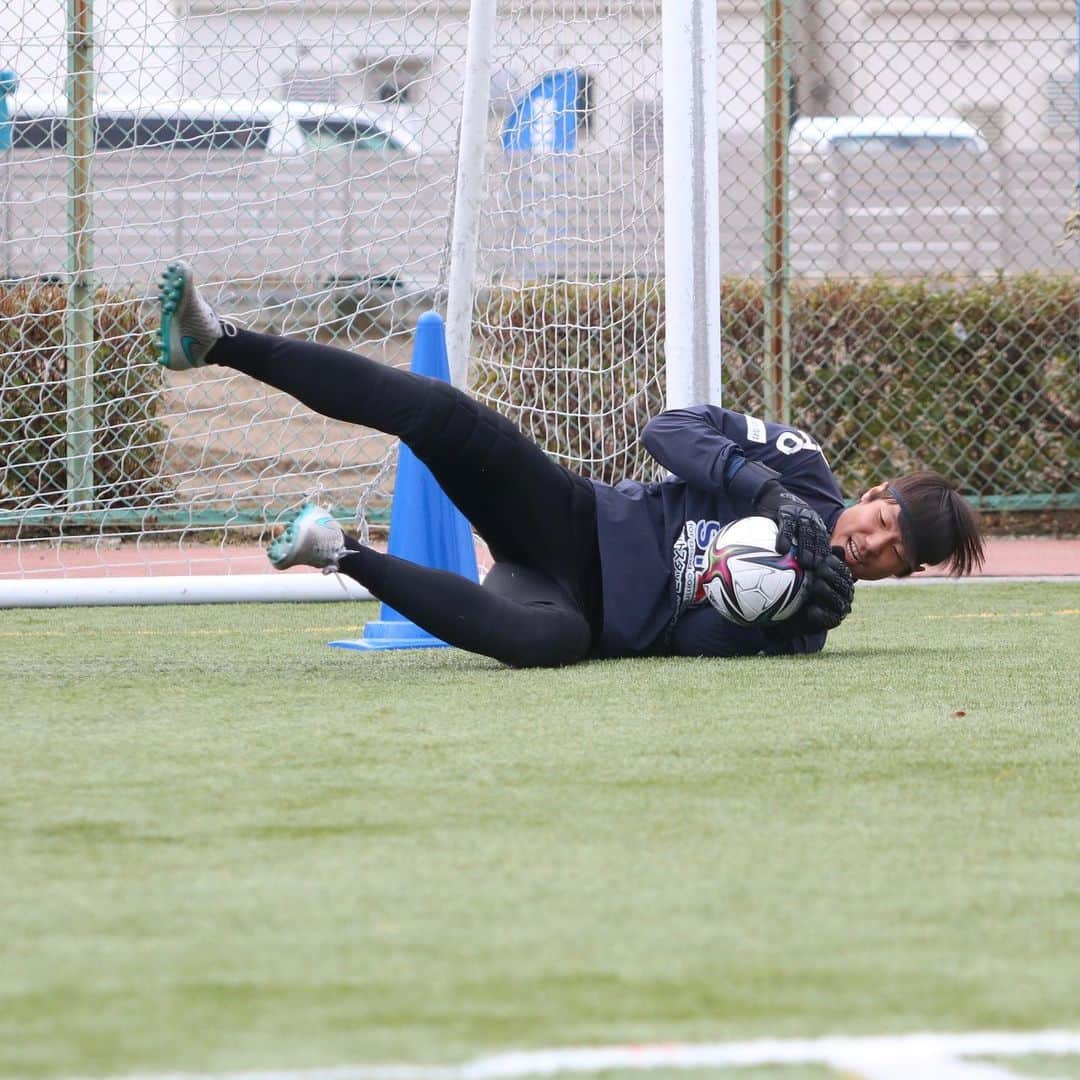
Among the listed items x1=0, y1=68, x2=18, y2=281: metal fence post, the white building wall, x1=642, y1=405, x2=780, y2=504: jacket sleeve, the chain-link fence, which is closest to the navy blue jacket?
x1=642, y1=405, x2=780, y2=504: jacket sleeve

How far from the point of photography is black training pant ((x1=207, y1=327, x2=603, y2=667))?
3697mm

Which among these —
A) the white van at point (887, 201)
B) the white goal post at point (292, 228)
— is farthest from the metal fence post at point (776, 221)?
the white goal post at point (292, 228)

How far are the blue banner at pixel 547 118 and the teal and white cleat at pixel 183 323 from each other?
2.10 meters

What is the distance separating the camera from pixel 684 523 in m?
4.02

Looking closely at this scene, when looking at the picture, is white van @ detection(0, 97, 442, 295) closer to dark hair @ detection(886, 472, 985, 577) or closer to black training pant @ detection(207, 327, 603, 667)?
black training pant @ detection(207, 327, 603, 667)

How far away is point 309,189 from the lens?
19.3 feet

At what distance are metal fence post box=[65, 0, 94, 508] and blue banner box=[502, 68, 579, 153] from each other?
1.40 metres

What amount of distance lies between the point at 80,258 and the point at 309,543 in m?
2.95

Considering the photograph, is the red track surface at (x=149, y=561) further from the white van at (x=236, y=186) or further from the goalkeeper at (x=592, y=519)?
the goalkeeper at (x=592, y=519)

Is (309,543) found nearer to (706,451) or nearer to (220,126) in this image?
(706,451)

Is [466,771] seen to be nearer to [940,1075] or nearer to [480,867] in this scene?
[480,867]

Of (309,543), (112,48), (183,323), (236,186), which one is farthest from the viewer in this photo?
(236,186)

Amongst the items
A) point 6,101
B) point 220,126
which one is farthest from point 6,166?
point 220,126

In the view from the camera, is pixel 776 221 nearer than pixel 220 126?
No
